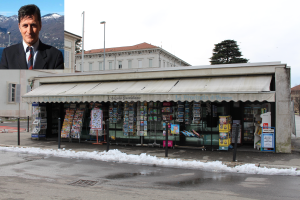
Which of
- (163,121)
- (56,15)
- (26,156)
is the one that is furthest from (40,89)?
(56,15)

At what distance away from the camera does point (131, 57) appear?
2680 inches

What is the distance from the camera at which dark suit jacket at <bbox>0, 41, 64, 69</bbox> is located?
17844 millimetres

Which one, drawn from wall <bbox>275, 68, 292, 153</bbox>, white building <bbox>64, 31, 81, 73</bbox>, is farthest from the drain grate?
white building <bbox>64, 31, 81, 73</bbox>

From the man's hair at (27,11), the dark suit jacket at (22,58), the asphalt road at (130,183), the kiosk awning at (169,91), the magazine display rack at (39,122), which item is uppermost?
the man's hair at (27,11)

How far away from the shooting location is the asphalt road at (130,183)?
18.4ft

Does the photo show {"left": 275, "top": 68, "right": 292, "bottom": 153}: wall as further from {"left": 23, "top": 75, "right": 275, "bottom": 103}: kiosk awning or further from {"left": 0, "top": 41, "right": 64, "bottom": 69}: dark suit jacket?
{"left": 0, "top": 41, "right": 64, "bottom": 69}: dark suit jacket

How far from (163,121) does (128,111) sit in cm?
183

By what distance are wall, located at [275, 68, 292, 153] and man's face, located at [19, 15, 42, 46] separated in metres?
15.5

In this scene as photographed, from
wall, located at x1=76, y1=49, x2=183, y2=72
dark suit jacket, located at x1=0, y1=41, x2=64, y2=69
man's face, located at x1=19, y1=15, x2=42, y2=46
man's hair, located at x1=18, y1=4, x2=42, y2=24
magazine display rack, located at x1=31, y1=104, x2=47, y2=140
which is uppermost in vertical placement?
wall, located at x1=76, y1=49, x2=183, y2=72

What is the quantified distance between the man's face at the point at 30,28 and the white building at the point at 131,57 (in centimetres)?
4544

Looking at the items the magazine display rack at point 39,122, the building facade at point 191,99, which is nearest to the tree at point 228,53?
the building facade at point 191,99

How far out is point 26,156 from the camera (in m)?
10.3

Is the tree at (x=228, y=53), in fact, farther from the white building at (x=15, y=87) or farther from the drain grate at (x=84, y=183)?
the drain grate at (x=84, y=183)

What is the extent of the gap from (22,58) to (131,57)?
50972 mm
